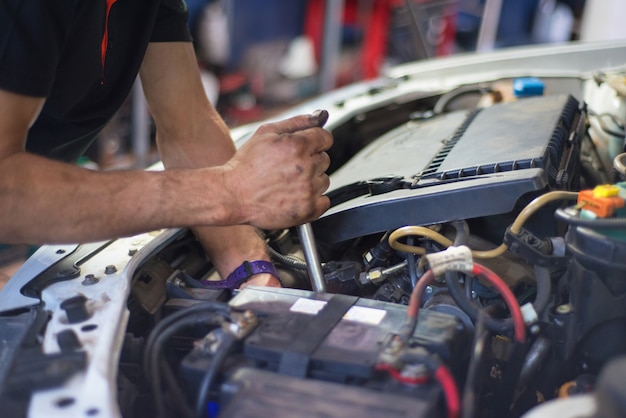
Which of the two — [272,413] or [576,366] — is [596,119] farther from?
[272,413]

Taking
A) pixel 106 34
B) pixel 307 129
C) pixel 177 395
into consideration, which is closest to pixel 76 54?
pixel 106 34

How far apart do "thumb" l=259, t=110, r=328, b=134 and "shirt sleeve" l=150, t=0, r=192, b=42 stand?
49 centimetres

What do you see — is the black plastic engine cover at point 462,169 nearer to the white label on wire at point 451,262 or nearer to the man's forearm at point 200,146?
the white label on wire at point 451,262

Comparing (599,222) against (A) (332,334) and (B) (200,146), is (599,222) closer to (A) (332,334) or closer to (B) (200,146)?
(A) (332,334)

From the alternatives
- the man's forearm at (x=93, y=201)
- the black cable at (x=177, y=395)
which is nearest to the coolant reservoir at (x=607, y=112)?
the man's forearm at (x=93, y=201)

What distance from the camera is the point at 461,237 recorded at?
1071mm

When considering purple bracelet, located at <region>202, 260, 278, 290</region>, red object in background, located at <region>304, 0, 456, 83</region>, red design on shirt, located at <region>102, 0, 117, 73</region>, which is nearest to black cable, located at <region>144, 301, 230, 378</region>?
purple bracelet, located at <region>202, 260, 278, 290</region>

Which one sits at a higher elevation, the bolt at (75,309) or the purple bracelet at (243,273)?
the bolt at (75,309)

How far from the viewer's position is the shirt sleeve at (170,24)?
152 centimetres

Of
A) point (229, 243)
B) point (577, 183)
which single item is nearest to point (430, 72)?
point (577, 183)

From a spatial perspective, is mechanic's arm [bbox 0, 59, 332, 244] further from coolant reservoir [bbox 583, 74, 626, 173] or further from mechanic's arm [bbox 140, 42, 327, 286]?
coolant reservoir [bbox 583, 74, 626, 173]

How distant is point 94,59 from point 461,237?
76 centimetres

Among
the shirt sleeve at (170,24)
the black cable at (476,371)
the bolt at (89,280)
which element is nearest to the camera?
the black cable at (476,371)

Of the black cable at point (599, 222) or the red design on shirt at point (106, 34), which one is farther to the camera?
the red design on shirt at point (106, 34)
